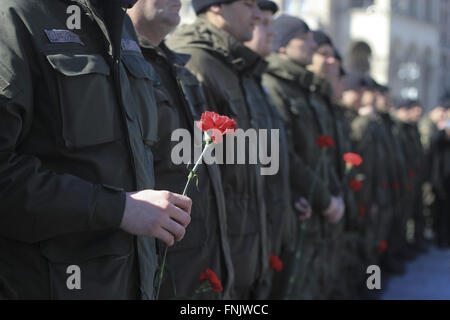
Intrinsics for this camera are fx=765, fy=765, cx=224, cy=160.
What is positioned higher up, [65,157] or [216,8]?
[216,8]

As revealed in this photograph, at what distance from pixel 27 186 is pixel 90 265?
278 millimetres

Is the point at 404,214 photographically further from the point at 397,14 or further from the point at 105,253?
the point at 397,14

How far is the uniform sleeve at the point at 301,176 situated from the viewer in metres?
4.61

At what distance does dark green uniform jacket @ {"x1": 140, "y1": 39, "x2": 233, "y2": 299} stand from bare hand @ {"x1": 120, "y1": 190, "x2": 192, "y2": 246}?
0.81m

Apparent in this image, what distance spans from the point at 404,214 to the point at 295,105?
583 cm

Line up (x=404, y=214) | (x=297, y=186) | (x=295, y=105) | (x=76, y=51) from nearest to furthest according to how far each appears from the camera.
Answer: (x=76, y=51) < (x=297, y=186) < (x=295, y=105) < (x=404, y=214)

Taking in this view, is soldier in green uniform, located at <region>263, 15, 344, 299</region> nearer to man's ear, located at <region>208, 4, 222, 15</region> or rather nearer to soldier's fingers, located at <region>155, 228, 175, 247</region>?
man's ear, located at <region>208, 4, 222, 15</region>

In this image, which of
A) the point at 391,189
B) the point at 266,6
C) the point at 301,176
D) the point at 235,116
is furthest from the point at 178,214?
the point at 391,189

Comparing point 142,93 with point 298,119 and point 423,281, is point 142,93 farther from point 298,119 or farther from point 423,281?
point 423,281

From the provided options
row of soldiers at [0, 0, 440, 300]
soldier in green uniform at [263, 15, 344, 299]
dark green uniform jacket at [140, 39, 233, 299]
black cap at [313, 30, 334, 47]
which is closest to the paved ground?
row of soldiers at [0, 0, 440, 300]

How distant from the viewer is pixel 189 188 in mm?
2875
